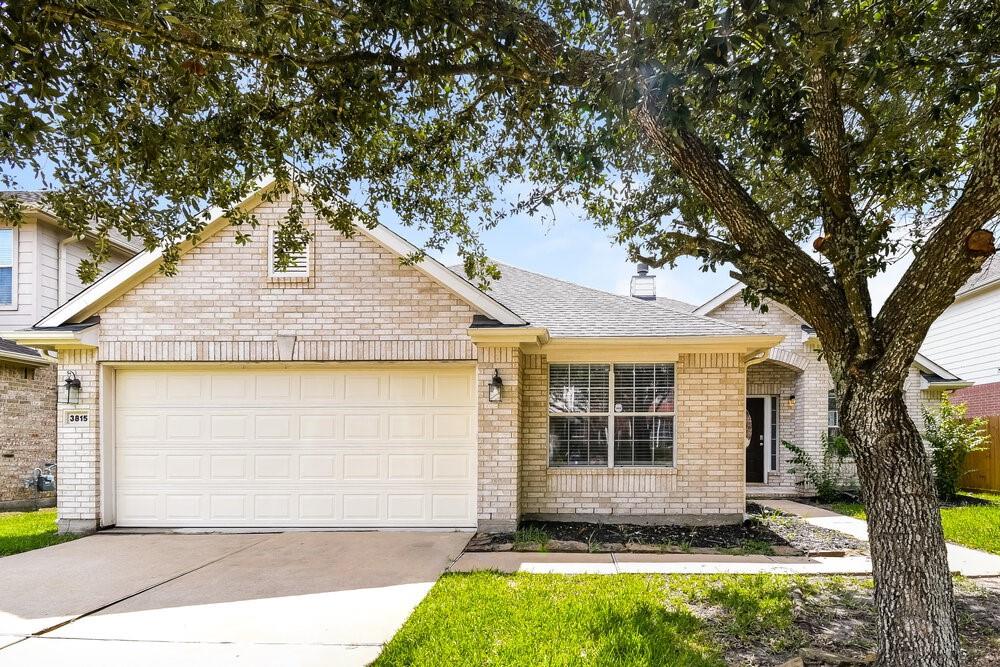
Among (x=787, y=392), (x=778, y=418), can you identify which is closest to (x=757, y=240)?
(x=787, y=392)

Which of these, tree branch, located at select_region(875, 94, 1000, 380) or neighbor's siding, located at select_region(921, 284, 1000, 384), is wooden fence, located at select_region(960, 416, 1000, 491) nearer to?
neighbor's siding, located at select_region(921, 284, 1000, 384)

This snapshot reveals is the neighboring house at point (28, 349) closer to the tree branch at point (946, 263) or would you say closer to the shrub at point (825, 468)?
the tree branch at point (946, 263)

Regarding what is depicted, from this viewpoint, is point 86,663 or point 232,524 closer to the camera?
point 86,663

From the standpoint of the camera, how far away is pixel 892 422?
3.87 metres

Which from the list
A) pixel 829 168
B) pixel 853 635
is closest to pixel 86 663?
pixel 853 635

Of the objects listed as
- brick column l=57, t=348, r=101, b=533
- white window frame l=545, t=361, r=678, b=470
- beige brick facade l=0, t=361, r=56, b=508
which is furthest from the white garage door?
beige brick facade l=0, t=361, r=56, b=508

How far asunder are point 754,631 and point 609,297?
674cm

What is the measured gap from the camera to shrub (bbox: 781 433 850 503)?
38.0ft

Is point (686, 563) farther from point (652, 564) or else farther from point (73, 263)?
point (73, 263)

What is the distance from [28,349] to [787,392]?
15713mm

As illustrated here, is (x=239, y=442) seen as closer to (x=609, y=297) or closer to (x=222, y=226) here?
(x=222, y=226)

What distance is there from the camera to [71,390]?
8.17 m

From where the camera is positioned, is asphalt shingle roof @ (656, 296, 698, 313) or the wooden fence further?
asphalt shingle roof @ (656, 296, 698, 313)

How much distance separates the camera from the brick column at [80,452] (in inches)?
320
